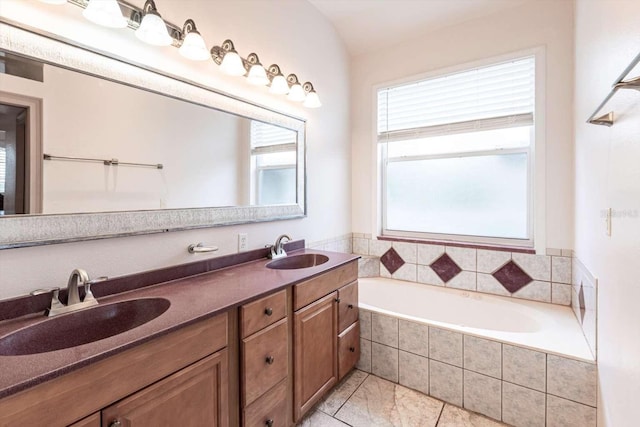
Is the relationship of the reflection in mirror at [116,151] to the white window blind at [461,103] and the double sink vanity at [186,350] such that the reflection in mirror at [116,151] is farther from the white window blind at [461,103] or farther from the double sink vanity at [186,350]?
the white window blind at [461,103]

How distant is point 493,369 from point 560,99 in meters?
1.89

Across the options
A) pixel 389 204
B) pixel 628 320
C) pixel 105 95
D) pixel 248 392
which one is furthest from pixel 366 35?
pixel 248 392

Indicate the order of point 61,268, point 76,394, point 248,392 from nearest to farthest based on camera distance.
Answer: point 76,394 → point 61,268 → point 248,392

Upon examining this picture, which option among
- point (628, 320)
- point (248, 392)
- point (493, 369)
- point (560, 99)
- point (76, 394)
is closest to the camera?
point (76, 394)

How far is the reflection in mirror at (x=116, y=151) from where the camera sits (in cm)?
110

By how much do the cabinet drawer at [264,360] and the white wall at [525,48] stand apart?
1.75 m

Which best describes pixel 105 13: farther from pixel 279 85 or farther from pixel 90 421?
pixel 90 421

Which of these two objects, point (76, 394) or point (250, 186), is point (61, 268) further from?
point (250, 186)

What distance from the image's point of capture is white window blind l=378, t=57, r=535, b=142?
2.38 meters

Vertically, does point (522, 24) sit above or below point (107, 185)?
above

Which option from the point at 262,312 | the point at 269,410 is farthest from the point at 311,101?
the point at 269,410

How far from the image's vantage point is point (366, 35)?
282 cm

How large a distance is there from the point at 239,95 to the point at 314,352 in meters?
1.59

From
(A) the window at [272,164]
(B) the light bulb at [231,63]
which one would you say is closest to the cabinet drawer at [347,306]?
(A) the window at [272,164]
